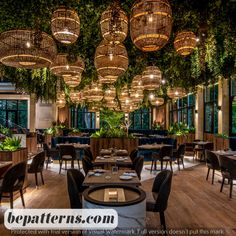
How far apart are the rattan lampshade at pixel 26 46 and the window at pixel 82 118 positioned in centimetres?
1742

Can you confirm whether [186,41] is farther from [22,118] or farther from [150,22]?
[22,118]

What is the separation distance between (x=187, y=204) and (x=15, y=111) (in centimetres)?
1810

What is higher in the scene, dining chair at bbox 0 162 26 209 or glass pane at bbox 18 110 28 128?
glass pane at bbox 18 110 28 128

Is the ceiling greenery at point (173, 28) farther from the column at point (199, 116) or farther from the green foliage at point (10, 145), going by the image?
the column at point (199, 116)

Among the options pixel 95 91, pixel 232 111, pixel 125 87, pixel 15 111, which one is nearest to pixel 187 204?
pixel 95 91

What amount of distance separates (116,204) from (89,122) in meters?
19.1

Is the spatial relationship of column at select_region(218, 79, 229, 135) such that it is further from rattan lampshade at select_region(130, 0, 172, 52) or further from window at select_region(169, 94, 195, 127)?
rattan lampshade at select_region(130, 0, 172, 52)

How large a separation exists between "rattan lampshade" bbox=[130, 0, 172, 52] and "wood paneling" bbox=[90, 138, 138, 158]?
600cm

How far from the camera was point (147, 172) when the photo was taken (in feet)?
27.1

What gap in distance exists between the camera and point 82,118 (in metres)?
21.1

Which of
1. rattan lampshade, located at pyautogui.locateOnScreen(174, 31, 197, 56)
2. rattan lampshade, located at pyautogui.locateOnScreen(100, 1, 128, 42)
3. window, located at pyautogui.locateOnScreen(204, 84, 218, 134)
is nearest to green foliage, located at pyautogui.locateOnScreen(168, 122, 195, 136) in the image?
window, located at pyautogui.locateOnScreen(204, 84, 218, 134)

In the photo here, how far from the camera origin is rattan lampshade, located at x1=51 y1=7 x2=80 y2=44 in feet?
10.1

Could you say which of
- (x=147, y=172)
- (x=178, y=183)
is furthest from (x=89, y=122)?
(x=178, y=183)

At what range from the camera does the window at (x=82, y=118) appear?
20.6 m
